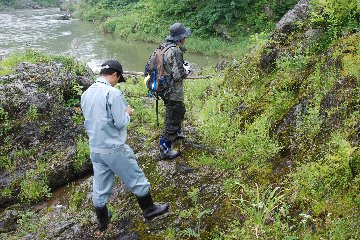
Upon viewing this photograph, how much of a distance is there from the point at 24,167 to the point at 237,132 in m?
3.97

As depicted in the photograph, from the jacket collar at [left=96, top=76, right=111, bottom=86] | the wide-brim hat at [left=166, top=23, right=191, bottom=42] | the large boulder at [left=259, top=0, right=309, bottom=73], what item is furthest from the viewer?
the large boulder at [left=259, top=0, right=309, bottom=73]

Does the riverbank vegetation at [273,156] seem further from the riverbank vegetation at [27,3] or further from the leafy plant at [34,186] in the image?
the riverbank vegetation at [27,3]

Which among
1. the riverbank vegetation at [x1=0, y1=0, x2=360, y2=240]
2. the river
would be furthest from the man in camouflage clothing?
the river

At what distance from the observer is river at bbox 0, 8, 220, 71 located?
23047mm

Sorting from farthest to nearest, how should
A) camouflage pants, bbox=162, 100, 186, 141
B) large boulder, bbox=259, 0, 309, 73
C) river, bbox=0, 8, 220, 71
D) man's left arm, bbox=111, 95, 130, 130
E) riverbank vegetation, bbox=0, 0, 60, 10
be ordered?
1. riverbank vegetation, bbox=0, 0, 60, 10
2. river, bbox=0, 8, 220, 71
3. large boulder, bbox=259, 0, 309, 73
4. camouflage pants, bbox=162, 100, 186, 141
5. man's left arm, bbox=111, 95, 130, 130

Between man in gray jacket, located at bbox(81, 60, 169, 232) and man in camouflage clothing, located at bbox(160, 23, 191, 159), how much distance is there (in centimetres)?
119

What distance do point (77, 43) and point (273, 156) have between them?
84.4ft

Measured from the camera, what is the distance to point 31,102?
7824 mm

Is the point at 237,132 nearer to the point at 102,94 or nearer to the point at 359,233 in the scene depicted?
the point at 102,94

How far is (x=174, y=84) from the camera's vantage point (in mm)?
5613

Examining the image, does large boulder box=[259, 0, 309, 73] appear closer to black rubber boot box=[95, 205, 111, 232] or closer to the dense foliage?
black rubber boot box=[95, 205, 111, 232]

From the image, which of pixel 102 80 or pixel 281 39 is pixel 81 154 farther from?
pixel 281 39

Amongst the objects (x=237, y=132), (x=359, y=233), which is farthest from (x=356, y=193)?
(x=237, y=132)

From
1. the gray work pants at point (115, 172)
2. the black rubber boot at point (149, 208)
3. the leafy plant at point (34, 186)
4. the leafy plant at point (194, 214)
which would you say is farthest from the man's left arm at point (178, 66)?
the leafy plant at point (34, 186)
